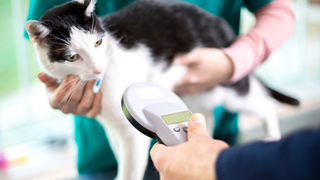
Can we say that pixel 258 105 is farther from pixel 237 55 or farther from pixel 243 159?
pixel 243 159

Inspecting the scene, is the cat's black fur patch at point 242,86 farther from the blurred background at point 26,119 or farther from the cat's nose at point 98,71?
the cat's nose at point 98,71

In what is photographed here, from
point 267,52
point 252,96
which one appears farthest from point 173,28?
point 252,96

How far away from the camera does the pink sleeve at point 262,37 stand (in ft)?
1.74

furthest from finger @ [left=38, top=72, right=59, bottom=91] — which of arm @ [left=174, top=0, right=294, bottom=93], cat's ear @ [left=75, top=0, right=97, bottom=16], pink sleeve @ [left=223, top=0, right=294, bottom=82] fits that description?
pink sleeve @ [left=223, top=0, right=294, bottom=82]

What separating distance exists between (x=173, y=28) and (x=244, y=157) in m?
0.35

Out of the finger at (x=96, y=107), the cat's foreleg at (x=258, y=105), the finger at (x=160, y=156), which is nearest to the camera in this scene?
the finger at (x=160, y=156)

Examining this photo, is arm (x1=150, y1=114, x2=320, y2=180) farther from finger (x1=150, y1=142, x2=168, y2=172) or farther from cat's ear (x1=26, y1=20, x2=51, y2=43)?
cat's ear (x1=26, y1=20, x2=51, y2=43)

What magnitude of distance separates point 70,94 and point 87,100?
27mm

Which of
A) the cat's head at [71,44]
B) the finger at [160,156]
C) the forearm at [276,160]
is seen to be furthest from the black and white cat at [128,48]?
the forearm at [276,160]

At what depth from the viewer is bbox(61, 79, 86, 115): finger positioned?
0.37 metres

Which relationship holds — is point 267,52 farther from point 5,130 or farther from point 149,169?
point 5,130

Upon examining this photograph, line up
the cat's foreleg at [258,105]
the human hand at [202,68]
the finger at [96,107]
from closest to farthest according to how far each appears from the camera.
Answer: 1. the finger at [96,107]
2. the human hand at [202,68]
3. the cat's foreleg at [258,105]

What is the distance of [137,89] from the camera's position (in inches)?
13.1

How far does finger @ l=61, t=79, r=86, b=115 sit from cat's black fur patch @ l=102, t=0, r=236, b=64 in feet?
0.36
